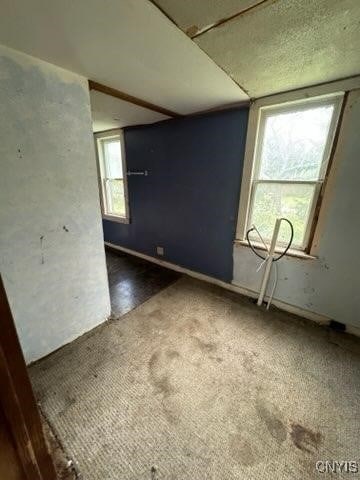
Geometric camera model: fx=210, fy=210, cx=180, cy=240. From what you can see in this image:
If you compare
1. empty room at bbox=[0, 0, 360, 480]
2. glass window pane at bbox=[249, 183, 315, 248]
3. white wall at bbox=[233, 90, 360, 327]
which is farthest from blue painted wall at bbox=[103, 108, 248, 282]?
white wall at bbox=[233, 90, 360, 327]

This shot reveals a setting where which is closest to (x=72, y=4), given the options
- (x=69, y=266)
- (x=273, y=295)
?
(x=69, y=266)

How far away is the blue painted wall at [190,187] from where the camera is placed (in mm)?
2318

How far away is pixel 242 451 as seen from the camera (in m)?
1.11

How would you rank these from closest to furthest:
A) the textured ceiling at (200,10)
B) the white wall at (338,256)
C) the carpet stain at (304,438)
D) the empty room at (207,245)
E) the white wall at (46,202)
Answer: the textured ceiling at (200,10) → the empty room at (207,245) → the carpet stain at (304,438) → the white wall at (46,202) → the white wall at (338,256)

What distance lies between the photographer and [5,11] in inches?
35.5

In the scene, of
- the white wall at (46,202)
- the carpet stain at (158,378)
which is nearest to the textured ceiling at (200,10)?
the white wall at (46,202)

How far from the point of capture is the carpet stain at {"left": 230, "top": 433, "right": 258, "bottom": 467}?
1067 mm

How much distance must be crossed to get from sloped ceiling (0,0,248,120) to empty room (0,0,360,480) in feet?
0.03

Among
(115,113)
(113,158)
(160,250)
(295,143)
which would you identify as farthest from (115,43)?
(113,158)

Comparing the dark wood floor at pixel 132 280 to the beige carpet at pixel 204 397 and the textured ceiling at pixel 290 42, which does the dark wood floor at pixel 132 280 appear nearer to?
the beige carpet at pixel 204 397

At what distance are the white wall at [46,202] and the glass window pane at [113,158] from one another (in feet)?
6.43

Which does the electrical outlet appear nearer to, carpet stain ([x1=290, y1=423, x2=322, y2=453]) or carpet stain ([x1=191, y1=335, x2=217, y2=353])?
carpet stain ([x1=191, y1=335, x2=217, y2=353])

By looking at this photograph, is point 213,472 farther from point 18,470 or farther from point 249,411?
point 18,470

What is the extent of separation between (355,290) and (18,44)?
2.93 m
